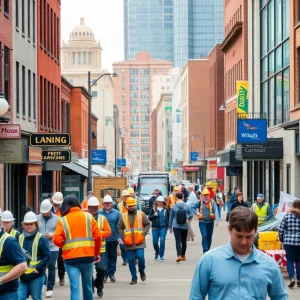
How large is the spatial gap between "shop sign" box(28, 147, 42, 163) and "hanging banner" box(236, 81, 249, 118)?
23444 millimetres

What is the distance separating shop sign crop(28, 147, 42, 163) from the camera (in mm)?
27969

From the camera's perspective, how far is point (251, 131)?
135 feet

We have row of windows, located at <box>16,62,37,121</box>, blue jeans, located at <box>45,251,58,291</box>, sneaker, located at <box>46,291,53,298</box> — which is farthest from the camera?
row of windows, located at <box>16,62,37,121</box>

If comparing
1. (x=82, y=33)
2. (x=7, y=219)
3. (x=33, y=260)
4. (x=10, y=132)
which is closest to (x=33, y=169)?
(x=10, y=132)

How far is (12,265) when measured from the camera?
852 cm

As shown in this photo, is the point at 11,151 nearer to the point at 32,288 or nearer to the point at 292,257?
the point at 292,257

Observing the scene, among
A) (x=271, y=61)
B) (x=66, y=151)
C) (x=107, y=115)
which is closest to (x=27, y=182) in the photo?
(x=66, y=151)

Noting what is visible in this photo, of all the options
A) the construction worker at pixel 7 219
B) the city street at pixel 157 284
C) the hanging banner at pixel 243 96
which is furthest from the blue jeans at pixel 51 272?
the hanging banner at pixel 243 96

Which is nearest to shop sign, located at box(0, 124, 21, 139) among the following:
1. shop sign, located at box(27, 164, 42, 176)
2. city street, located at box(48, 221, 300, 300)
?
city street, located at box(48, 221, 300, 300)

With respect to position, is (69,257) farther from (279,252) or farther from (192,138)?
(192,138)

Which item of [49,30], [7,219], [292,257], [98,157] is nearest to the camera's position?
[7,219]

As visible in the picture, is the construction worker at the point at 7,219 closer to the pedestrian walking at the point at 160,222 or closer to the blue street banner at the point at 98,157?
the pedestrian walking at the point at 160,222

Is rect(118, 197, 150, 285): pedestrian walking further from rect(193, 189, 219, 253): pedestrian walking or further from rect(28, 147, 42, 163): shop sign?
rect(28, 147, 42, 163): shop sign

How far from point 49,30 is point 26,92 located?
29.5ft
